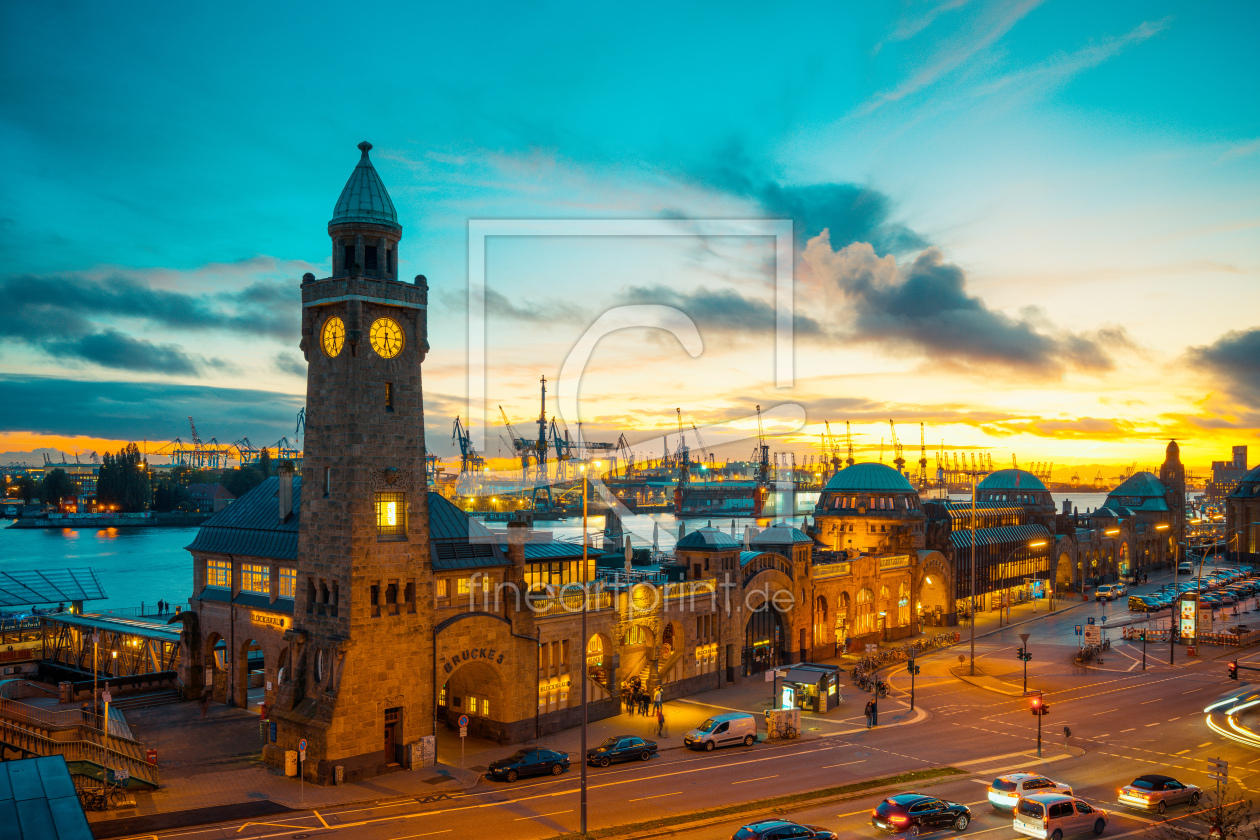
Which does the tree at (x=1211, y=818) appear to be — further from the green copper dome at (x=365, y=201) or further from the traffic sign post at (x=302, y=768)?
the green copper dome at (x=365, y=201)

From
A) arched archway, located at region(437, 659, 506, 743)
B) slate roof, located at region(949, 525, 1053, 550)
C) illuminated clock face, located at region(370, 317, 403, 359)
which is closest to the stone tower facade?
slate roof, located at region(949, 525, 1053, 550)

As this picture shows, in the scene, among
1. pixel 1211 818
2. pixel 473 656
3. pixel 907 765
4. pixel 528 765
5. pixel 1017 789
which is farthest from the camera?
pixel 473 656

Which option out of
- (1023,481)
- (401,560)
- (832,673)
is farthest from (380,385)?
(1023,481)

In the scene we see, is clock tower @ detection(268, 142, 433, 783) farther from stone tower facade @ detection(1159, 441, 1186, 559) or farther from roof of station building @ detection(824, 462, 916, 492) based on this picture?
stone tower facade @ detection(1159, 441, 1186, 559)

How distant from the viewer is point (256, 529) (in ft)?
170

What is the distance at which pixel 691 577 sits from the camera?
204 ft

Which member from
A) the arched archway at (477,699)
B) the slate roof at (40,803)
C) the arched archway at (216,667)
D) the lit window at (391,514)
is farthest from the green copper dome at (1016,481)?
the slate roof at (40,803)

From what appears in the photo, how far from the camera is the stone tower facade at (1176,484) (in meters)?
163

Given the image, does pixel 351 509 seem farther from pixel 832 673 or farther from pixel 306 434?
pixel 832 673

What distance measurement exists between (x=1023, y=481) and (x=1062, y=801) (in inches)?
4497

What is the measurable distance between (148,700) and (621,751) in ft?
103

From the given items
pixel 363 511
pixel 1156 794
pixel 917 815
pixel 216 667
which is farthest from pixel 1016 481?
pixel 216 667

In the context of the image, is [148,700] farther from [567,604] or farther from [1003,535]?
[1003,535]

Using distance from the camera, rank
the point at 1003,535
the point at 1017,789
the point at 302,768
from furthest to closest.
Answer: the point at 1003,535, the point at 302,768, the point at 1017,789
